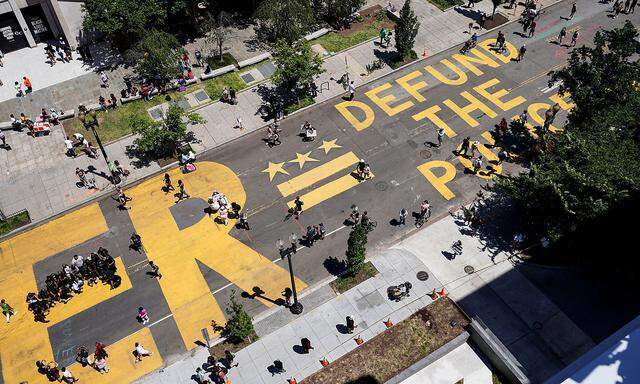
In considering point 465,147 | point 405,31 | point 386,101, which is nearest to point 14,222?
point 386,101

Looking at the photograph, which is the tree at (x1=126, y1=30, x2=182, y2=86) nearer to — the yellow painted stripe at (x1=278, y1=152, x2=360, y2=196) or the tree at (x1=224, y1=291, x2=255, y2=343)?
the yellow painted stripe at (x1=278, y1=152, x2=360, y2=196)

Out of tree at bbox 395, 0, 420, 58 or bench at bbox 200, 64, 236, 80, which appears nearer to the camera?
tree at bbox 395, 0, 420, 58

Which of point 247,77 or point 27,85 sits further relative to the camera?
point 247,77

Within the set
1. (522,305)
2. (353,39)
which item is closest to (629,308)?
(522,305)

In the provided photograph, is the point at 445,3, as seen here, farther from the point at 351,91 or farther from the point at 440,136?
the point at 440,136

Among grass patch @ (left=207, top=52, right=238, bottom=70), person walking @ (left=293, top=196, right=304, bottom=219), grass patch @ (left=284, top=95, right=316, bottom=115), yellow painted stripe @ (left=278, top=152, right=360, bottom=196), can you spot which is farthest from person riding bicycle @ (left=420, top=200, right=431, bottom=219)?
grass patch @ (left=207, top=52, right=238, bottom=70)

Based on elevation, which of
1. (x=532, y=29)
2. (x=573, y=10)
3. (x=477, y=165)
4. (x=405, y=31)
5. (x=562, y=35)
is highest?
(x=405, y=31)
